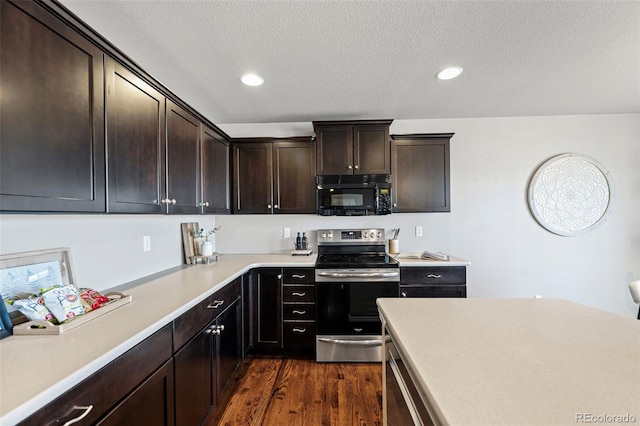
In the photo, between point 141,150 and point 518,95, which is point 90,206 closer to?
point 141,150

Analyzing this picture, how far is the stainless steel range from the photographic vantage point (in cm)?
245

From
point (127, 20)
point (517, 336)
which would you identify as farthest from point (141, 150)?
point (517, 336)

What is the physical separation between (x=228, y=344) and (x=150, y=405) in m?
0.87

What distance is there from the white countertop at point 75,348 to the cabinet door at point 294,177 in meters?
1.44

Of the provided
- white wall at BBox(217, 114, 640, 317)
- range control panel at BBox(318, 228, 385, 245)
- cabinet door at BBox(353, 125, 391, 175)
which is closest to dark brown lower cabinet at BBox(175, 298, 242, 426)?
range control panel at BBox(318, 228, 385, 245)

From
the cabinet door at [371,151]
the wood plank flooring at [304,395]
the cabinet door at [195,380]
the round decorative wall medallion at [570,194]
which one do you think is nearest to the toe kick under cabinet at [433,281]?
the wood plank flooring at [304,395]

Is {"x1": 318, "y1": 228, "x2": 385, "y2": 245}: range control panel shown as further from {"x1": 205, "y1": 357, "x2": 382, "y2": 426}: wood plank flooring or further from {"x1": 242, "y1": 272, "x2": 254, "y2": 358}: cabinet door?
{"x1": 205, "y1": 357, "x2": 382, "y2": 426}: wood plank flooring

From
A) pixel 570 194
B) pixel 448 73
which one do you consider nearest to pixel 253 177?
pixel 448 73

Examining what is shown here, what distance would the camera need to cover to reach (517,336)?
94 cm

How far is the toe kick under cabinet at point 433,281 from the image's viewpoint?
2480 millimetres

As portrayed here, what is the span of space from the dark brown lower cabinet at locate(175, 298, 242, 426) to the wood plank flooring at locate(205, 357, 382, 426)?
203 mm

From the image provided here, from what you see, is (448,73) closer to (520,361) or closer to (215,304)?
(520,361)

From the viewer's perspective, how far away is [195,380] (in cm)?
148
